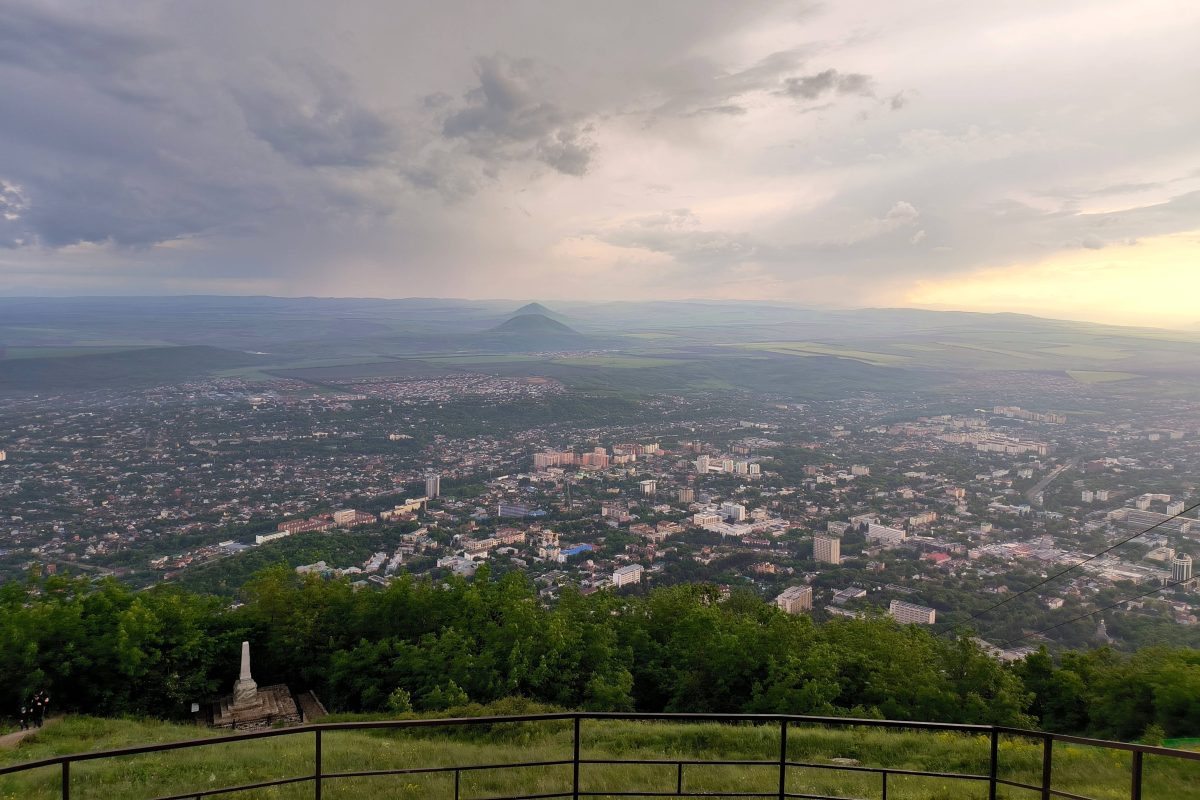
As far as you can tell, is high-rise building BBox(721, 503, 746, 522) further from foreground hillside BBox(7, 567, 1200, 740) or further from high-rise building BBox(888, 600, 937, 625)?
foreground hillside BBox(7, 567, 1200, 740)

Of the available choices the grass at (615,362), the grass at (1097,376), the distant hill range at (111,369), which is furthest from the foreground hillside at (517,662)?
the grass at (615,362)

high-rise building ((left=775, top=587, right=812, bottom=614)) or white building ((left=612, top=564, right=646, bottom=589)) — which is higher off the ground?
high-rise building ((left=775, top=587, right=812, bottom=614))

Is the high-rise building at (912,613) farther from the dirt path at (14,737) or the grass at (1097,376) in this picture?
the grass at (1097,376)

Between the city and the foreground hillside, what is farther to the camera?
the city

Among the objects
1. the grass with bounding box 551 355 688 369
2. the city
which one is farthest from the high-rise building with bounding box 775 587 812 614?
the grass with bounding box 551 355 688 369

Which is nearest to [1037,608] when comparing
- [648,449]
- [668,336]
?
[648,449]

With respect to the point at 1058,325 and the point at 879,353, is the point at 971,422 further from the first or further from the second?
the point at 1058,325

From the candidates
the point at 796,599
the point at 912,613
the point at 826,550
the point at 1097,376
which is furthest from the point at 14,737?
the point at 1097,376
